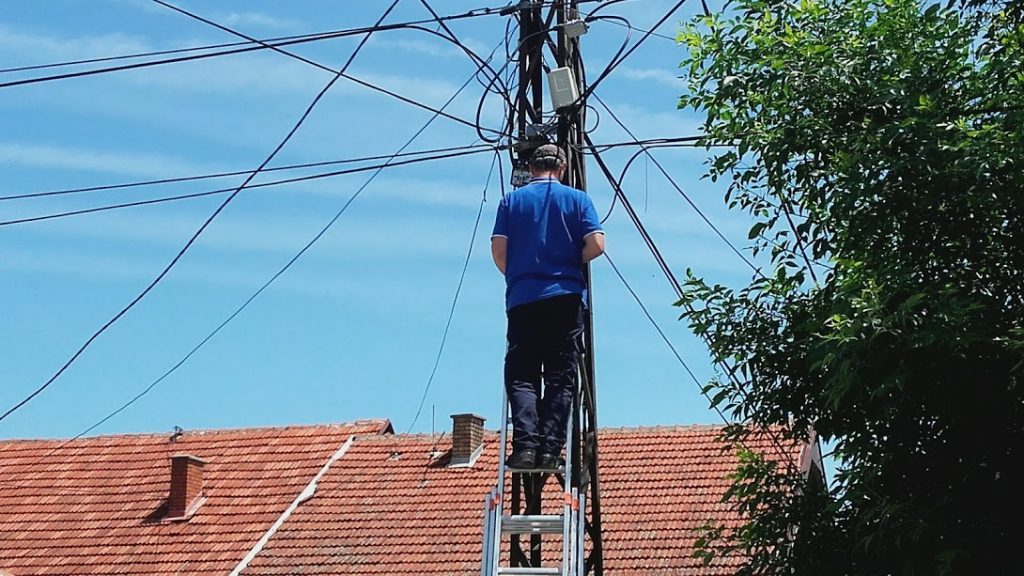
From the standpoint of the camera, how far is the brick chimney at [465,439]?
1959cm

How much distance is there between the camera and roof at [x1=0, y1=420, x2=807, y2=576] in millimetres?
17391

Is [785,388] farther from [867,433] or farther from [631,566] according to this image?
[631,566]

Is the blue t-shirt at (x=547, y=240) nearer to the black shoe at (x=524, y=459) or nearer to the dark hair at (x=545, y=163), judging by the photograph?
the dark hair at (x=545, y=163)

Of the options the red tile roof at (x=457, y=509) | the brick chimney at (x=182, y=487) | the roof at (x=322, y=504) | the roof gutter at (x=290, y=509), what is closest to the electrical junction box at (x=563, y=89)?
the roof at (x=322, y=504)

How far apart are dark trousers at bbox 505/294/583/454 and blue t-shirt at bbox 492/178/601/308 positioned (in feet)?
0.25

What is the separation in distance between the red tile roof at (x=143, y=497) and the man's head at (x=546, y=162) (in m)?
10.9

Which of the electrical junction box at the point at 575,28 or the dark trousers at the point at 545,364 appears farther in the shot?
the electrical junction box at the point at 575,28

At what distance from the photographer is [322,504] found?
19156 millimetres

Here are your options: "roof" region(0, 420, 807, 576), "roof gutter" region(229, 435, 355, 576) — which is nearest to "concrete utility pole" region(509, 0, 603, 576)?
"roof" region(0, 420, 807, 576)

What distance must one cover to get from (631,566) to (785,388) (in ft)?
24.3

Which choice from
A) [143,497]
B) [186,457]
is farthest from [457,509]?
[143,497]

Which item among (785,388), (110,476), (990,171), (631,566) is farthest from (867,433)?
(110,476)

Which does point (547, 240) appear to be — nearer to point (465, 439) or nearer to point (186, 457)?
point (465, 439)

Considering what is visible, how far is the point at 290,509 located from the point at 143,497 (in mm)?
2354
